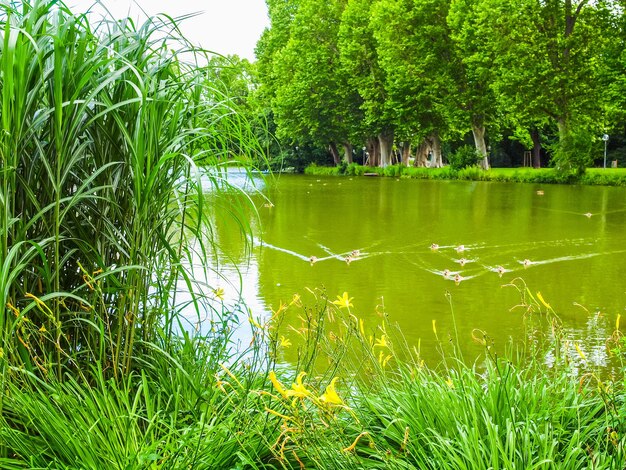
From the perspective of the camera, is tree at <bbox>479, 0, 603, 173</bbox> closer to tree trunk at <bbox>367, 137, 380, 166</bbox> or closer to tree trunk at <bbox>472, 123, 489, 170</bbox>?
tree trunk at <bbox>472, 123, 489, 170</bbox>

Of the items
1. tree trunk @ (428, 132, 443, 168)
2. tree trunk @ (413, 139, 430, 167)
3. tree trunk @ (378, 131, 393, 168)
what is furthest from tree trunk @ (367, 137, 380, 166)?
tree trunk @ (428, 132, 443, 168)

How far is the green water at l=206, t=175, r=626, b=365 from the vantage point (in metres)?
5.45

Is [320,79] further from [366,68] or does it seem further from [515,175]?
[515,175]

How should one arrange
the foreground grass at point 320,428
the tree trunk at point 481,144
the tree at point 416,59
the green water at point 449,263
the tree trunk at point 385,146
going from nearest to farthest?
the foreground grass at point 320,428 < the green water at point 449,263 < the tree trunk at point 481,144 < the tree at point 416,59 < the tree trunk at point 385,146

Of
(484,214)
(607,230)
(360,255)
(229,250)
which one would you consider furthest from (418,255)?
(484,214)

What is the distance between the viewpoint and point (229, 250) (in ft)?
29.5

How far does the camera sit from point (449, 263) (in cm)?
822

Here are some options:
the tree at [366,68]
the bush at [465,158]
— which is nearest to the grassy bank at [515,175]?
the bush at [465,158]

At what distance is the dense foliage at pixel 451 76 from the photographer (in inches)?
1056

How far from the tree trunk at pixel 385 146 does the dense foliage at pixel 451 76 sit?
9cm

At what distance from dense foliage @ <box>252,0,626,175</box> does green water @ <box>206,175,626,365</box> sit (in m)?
6.45

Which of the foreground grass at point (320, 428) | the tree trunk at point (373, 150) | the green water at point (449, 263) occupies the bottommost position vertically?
the green water at point (449, 263)

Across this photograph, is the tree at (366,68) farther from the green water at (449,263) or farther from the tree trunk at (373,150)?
the green water at (449,263)

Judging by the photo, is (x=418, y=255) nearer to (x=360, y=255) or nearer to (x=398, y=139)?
(x=360, y=255)
